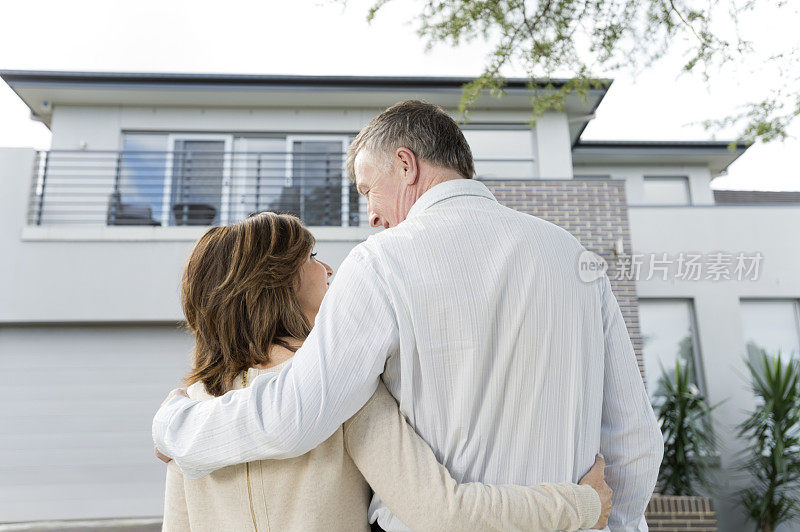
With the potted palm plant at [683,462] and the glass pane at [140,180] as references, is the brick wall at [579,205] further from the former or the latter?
the glass pane at [140,180]

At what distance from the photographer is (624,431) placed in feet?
4.67

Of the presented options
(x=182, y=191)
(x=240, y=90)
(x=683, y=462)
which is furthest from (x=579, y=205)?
(x=182, y=191)

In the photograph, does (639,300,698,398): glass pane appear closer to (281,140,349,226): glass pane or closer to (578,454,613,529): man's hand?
(281,140,349,226): glass pane

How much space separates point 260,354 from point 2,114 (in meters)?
11.3

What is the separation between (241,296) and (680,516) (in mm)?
6881

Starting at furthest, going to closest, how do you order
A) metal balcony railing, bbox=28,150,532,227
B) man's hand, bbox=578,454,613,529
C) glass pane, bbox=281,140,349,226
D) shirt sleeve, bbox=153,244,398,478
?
glass pane, bbox=281,140,349,226
metal balcony railing, bbox=28,150,532,227
man's hand, bbox=578,454,613,529
shirt sleeve, bbox=153,244,398,478

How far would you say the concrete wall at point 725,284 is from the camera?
9.07 m

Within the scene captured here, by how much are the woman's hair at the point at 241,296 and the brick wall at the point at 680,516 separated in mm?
6491

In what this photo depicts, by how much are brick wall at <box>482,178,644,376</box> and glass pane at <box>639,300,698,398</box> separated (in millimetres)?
1061

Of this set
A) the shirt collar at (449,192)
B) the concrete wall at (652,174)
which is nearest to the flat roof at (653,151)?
A: the concrete wall at (652,174)

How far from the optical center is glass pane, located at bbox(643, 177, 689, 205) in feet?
40.5

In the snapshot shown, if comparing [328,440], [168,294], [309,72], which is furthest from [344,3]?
[309,72]

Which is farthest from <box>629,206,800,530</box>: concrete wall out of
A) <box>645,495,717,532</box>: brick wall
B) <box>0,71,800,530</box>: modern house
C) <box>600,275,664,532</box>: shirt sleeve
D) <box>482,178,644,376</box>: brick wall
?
<box>600,275,664,532</box>: shirt sleeve

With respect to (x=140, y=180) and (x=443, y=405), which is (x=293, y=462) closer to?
(x=443, y=405)
